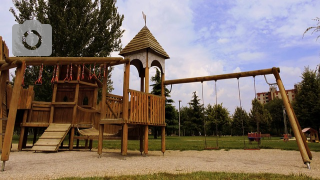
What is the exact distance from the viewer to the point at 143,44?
30.9 ft

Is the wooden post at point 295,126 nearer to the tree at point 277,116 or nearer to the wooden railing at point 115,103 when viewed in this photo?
the wooden railing at point 115,103

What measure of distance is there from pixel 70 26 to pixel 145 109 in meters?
17.3

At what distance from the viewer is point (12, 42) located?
71.1 feet

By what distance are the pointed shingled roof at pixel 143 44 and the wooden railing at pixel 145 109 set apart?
203cm

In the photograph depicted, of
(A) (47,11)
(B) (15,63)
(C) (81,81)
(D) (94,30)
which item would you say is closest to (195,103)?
(D) (94,30)

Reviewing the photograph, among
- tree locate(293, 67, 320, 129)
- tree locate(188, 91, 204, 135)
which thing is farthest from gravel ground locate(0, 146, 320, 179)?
tree locate(188, 91, 204, 135)

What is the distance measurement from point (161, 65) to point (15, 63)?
570cm

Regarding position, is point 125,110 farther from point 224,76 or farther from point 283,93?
point 283,93

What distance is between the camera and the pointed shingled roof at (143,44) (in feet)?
30.9

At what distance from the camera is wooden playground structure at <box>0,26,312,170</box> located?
696 cm

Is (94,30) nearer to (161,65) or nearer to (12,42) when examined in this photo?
(12,42)

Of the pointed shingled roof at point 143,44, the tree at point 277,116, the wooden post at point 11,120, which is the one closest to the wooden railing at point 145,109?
the pointed shingled roof at point 143,44

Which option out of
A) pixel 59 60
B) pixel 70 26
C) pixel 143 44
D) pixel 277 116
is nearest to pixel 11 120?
pixel 59 60

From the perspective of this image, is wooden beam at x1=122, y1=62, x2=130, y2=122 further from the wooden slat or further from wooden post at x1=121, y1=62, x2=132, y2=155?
the wooden slat
